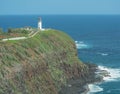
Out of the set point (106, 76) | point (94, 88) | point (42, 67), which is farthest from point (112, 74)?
point (42, 67)

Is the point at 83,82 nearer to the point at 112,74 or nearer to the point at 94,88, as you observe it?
the point at 94,88

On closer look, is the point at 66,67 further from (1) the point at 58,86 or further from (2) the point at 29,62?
(2) the point at 29,62

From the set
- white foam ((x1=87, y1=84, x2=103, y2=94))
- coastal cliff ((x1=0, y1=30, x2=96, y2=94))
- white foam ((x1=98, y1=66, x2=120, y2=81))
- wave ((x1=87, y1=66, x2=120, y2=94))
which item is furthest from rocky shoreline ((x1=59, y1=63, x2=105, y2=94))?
white foam ((x1=98, y1=66, x2=120, y2=81))

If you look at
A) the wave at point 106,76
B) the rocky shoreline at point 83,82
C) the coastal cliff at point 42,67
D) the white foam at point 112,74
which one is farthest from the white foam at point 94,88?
the white foam at point 112,74

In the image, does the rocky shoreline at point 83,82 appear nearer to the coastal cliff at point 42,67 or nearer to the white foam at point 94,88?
the coastal cliff at point 42,67

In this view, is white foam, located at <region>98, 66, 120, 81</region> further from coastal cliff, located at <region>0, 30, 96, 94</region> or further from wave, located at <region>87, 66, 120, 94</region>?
coastal cliff, located at <region>0, 30, 96, 94</region>

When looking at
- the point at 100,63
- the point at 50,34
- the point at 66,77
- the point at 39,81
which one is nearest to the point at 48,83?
the point at 39,81

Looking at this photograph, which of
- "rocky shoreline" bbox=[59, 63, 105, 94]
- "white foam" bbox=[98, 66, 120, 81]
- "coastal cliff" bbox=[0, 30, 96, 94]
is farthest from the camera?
"white foam" bbox=[98, 66, 120, 81]
